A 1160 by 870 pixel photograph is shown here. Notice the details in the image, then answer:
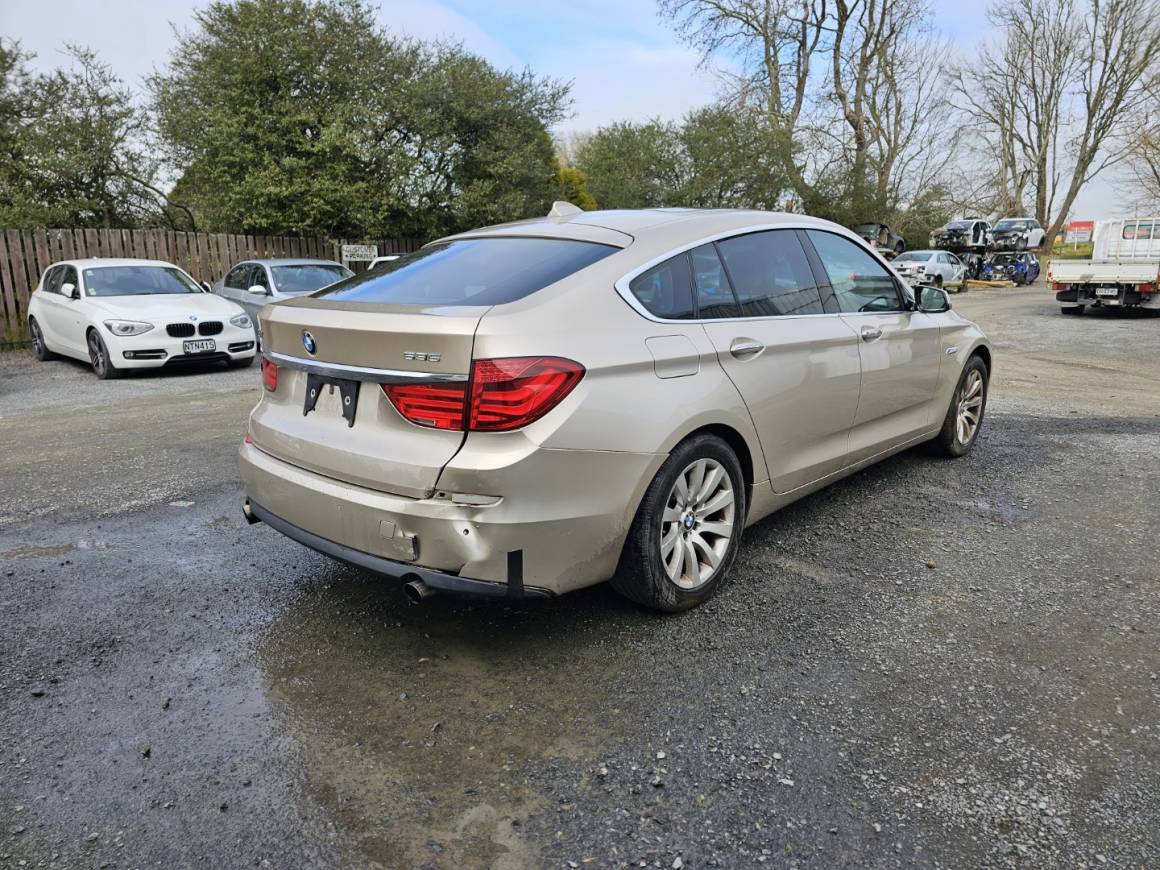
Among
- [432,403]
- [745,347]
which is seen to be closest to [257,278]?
[745,347]

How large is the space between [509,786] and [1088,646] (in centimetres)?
228

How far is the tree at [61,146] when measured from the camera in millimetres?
16062

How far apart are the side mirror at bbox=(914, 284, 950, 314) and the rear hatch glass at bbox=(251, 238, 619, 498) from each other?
267 cm

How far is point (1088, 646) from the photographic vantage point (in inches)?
120

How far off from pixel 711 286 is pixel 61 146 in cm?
1785

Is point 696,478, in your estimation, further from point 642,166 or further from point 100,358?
point 642,166

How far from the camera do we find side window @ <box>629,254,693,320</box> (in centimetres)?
312

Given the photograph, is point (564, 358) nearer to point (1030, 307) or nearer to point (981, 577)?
point (981, 577)

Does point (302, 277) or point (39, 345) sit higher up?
point (302, 277)

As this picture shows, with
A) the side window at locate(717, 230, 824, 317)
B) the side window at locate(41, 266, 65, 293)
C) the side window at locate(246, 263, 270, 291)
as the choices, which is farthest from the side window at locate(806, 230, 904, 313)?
the side window at locate(41, 266, 65, 293)

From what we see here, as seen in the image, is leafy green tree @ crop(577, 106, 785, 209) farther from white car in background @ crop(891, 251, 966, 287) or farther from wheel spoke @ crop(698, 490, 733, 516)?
wheel spoke @ crop(698, 490, 733, 516)

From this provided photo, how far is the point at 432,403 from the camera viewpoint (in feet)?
8.76

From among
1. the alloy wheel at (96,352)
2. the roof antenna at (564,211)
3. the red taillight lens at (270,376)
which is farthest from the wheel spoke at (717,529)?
the alloy wheel at (96,352)

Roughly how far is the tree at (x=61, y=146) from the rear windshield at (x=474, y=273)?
16189mm
